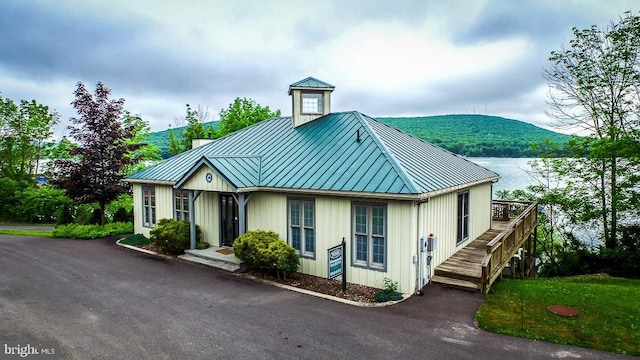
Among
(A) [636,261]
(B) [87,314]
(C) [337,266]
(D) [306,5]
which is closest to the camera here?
(B) [87,314]

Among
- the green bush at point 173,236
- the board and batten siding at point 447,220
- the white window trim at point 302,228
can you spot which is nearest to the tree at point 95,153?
the green bush at point 173,236

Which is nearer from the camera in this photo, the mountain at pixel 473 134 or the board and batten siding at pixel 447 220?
the board and batten siding at pixel 447 220

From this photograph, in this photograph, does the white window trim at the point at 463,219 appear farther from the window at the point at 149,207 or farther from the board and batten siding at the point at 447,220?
the window at the point at 149,207

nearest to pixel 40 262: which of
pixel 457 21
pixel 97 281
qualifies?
pixel 97 281

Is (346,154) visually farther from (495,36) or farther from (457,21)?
(495,36)

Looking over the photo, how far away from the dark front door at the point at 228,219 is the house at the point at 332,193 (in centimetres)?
4

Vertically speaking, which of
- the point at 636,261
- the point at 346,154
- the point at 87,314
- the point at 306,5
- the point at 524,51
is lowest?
the point at 636,261

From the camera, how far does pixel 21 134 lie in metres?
28.5

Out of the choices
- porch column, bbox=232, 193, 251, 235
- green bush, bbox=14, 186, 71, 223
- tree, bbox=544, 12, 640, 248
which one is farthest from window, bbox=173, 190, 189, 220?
tree, bbox=544, 12, 640, 248

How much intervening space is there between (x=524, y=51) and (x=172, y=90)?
4646 centimetres

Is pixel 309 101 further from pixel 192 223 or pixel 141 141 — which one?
pixel 141 141

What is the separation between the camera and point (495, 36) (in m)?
20.6

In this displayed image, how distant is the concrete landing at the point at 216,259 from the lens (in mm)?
11812

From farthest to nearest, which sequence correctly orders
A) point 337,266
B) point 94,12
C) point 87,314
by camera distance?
point 94,12
point 337,266
point 87,314
